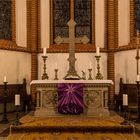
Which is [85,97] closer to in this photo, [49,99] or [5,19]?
[49,99]

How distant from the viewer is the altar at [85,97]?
8680 millimetres

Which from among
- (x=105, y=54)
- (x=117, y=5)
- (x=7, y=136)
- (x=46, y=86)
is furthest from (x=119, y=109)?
(x=7, y=136)

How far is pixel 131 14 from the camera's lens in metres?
10.9

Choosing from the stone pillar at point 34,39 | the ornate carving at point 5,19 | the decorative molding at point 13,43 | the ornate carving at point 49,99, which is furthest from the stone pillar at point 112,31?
the ornate carving at point 5,19

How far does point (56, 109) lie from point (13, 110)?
2.51 metres

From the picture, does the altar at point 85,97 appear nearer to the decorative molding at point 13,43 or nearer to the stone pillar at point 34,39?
the decorative molding at point 13,43

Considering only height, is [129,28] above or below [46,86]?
above

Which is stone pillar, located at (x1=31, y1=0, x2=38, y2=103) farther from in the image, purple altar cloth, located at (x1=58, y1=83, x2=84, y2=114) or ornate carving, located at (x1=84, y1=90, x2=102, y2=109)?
ornate carving, located at (x1=84, y1=90, x2=102, y2=109)

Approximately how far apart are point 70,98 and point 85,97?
1.54 ft

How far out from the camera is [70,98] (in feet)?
27.9

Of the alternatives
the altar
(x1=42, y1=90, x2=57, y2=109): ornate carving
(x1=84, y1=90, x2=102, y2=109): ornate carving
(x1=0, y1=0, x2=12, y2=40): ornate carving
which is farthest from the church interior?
(x1=42, y1=90, x2=57, y2=109): ornate carving

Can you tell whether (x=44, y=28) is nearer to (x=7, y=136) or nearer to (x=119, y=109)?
(x=119, y=109)

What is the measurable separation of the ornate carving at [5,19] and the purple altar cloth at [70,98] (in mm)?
3392

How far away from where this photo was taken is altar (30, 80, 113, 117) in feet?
28.5
